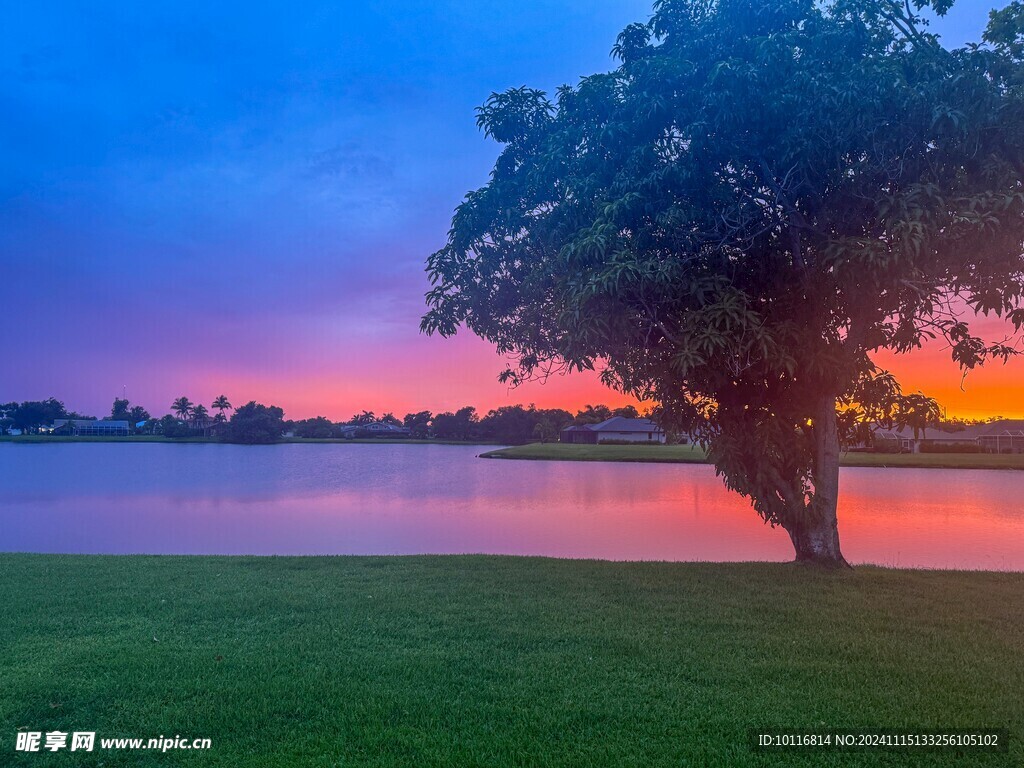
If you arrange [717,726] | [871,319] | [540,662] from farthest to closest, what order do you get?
[871,319]
[540,662]
[717,726]

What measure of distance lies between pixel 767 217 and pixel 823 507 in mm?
3950

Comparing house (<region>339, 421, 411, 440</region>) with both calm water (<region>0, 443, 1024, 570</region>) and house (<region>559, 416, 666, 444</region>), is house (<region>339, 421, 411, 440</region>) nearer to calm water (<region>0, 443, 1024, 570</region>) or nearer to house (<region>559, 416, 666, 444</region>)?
house (<region>559, 416, 666, 444</region>)

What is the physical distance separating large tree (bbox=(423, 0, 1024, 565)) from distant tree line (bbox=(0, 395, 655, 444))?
67.2 meters

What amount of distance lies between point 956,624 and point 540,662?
13.7 feet

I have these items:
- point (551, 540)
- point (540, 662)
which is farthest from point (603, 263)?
point (551, 540)

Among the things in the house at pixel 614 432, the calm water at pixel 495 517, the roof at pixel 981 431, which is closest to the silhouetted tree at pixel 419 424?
the house at pixel 614 432

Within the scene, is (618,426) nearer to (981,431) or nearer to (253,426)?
(981,431)

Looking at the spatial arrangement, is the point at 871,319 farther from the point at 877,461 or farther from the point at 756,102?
the point at 877,461

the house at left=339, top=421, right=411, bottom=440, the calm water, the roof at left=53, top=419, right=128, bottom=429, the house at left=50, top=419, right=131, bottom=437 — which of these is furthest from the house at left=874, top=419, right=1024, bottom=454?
the roof at left=53, top=419, right=128, bottom=429

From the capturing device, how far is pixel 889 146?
292 inches

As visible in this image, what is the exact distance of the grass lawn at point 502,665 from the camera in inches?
154

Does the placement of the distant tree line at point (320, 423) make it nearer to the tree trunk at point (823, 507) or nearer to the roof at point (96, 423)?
the roof at point (96, 423)

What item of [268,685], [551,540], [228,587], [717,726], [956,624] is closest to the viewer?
[717,726]

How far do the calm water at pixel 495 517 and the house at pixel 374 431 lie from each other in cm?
6840
